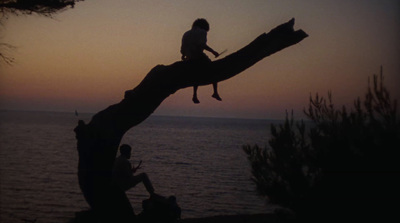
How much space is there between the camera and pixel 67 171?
37656 mm

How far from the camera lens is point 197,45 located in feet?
22.0

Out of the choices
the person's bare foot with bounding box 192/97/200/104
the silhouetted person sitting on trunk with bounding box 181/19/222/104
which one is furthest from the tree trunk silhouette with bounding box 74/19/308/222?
the person's bare foot with bounding box 192/97/200/104

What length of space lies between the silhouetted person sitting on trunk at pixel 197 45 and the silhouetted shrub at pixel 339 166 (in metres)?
1.50

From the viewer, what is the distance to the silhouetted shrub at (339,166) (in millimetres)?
5766

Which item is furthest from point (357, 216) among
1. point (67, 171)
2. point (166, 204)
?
point (67, 171)

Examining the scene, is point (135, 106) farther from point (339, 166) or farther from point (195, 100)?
point (339, 166)

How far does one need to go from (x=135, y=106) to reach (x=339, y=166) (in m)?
3.07

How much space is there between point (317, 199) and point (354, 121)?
126cm

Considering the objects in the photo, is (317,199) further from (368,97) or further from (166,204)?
(166,204)

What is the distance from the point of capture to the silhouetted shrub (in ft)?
18.9

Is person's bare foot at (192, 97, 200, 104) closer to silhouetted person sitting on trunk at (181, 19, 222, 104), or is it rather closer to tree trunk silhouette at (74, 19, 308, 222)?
silhouetted person sitting on trunk at (181, 19, 222, 104)

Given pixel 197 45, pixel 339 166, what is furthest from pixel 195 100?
pixel 339 166

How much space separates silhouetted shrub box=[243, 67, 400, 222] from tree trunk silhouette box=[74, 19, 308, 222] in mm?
1520

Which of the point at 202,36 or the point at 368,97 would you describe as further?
the point at 202,36
